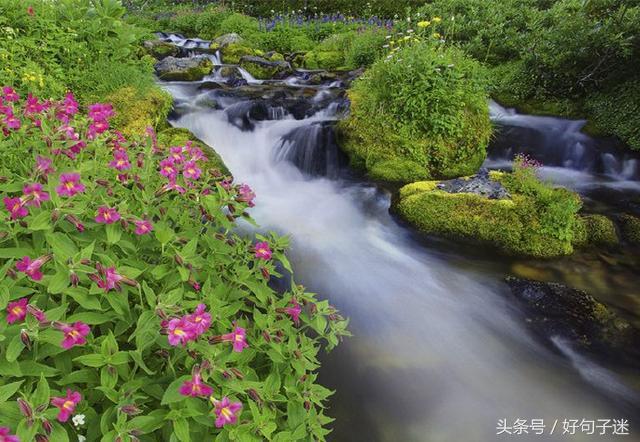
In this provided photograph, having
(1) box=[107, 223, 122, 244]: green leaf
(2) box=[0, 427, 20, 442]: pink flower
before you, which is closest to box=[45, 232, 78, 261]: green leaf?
(1) box=[107, 223, 122, 244]: green leaf

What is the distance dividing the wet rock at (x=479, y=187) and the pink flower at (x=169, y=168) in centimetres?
413

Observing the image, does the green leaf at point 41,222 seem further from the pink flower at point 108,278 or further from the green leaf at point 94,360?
the green leaf at point 94,360

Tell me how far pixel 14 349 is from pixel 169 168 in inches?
37.7

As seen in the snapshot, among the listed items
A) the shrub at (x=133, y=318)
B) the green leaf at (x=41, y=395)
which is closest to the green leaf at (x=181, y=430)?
the shrub at (x=133, y=318)

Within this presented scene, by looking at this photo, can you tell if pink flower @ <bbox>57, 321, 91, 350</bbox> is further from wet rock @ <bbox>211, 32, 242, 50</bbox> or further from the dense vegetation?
wet rock @ <bbox>211, 32, 242, 50</bbox>

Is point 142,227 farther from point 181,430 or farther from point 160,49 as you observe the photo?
point 160,49

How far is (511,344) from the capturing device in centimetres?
383

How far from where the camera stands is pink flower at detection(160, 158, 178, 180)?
2.05 metres

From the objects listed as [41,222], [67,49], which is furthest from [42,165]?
[67,49]

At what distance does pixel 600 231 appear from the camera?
514cm

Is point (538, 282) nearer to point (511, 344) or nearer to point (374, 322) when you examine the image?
point (511, 344)

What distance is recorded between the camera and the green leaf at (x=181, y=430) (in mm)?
1487

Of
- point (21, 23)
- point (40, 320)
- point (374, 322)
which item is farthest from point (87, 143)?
point (21, 23)

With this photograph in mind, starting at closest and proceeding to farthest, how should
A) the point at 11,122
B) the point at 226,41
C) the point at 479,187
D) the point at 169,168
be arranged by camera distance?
the point at 169,168 < the point at 11,122 < the point at 479,187 < the point at 226,41
